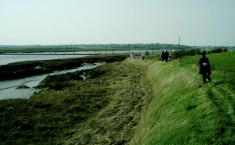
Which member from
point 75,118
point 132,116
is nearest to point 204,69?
point 132,116

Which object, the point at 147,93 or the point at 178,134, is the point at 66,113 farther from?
the point at 178,134

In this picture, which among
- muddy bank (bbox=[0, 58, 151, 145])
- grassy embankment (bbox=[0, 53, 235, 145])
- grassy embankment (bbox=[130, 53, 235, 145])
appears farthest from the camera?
muddy bank (bbox=[0, 58, 151, 145])

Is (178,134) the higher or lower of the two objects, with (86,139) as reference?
higher

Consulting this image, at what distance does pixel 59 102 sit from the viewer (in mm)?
29406

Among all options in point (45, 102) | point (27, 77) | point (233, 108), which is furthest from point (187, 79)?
point (27, 77)

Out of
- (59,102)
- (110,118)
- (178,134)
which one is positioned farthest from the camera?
(59,102)

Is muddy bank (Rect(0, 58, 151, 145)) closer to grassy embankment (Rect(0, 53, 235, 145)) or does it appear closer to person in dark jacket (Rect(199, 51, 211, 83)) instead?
grassy embankment (Rect(0, 53, 235, 145))

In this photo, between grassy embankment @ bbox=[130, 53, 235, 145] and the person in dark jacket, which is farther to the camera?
the person in dark jacket

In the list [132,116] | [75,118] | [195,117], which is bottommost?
[75,118]

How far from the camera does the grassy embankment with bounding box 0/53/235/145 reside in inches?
527

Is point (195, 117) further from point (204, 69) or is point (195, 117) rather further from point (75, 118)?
point (75, 118)

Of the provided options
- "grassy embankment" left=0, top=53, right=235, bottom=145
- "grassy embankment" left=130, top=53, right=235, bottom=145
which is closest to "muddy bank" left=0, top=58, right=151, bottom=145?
"grassy embankment" left=0, top=53, right=235, bottom=145

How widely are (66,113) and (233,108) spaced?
14807 millimetres

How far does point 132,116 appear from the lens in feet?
73.8
